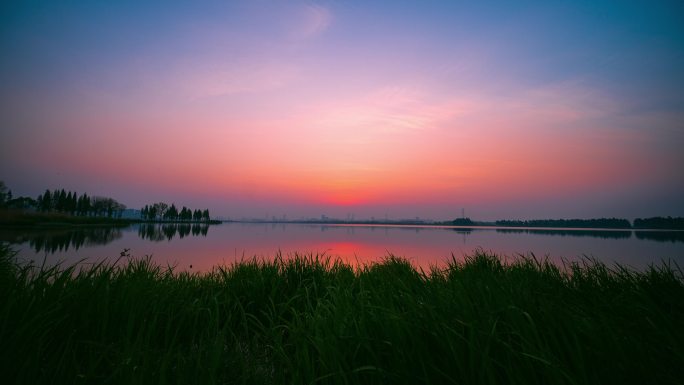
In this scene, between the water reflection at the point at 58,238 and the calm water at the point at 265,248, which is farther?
the water reflection at the point at 58,238

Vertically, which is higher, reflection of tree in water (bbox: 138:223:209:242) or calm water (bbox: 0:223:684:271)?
calm water (bbox: 0:223:684:271)

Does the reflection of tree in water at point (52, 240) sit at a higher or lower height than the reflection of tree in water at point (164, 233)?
higher

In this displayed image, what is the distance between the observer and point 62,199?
82.9 m

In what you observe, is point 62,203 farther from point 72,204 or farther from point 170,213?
point 170,213

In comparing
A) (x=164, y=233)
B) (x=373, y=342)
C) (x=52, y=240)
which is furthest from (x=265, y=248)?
(x=164, y=233)

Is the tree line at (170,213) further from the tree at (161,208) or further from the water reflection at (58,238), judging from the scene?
the water reflection at (58,238)

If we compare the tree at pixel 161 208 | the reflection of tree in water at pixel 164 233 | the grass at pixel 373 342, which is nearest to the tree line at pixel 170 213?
the tree at pixel 161 208

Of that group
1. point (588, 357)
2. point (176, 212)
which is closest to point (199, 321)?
point (588, 357)

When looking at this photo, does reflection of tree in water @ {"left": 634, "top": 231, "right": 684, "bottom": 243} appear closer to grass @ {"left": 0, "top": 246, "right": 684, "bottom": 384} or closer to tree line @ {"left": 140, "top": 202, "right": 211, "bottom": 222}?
grass @ {"left": 0, "top": 246, "right": 684, "bottom": 384}

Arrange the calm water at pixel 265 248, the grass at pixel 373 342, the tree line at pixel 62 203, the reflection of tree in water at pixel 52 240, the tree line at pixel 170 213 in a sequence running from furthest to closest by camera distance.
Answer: the tree line at pixel 170 213
the tree line at pixel 62 203
the reflection of tree in water at pixel 52 240
the calm water at pixel 265 248
the grass at pixel 373 342

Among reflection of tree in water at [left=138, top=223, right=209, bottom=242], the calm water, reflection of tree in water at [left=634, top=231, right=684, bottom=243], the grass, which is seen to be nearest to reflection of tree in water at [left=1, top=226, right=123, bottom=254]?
the calm water

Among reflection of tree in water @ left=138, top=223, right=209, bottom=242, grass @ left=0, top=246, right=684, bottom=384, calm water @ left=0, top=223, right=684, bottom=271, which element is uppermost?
grass @ left=0, top=246, right=684, bottom=384

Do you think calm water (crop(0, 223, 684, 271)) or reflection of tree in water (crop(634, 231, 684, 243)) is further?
reflection of tree in water (crop(634, 231, 684, 243))

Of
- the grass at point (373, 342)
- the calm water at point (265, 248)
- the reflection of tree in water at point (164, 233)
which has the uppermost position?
the grass at point (373, 342)
